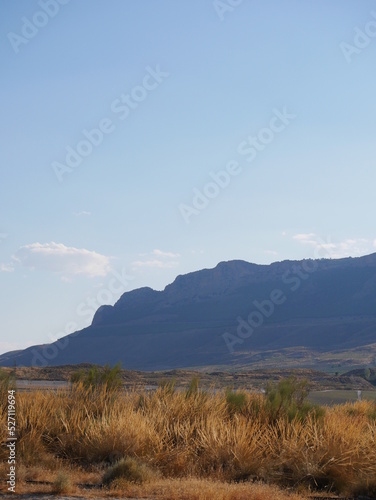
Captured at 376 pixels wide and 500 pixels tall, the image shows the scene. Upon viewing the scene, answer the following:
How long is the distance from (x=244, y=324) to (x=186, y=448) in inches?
5454

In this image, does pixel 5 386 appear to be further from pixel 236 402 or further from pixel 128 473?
pixel 236 402

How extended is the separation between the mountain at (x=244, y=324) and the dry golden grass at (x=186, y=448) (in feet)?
301

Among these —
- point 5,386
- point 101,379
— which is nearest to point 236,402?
point 101,379

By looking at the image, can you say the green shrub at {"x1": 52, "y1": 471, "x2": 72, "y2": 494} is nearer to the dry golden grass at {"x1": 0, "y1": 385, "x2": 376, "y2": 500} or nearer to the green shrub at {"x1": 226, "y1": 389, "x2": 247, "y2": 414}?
the dry golden grass at {"x1": 0, "y1": 385, "x2": 376, "y2": 500}

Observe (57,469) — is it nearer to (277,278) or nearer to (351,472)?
(351,472)

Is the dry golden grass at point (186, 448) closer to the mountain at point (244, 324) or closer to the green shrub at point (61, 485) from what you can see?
the green shrub at point (61, 485)

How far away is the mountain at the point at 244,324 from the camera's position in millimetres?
130125

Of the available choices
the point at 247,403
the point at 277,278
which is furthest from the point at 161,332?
the point at 247,403

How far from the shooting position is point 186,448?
50.0ft

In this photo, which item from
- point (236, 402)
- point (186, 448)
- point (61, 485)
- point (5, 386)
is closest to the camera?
point (61, 485)

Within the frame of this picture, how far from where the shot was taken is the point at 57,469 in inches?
563

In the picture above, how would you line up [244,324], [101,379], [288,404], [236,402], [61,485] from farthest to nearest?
[244,324] < [101,379] < [236,402] < [288,404] < [61,485]

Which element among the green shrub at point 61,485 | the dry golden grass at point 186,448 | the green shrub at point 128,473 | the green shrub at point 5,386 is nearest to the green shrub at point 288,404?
the dry golden grass at point 186,448

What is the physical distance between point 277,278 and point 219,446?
573ft
